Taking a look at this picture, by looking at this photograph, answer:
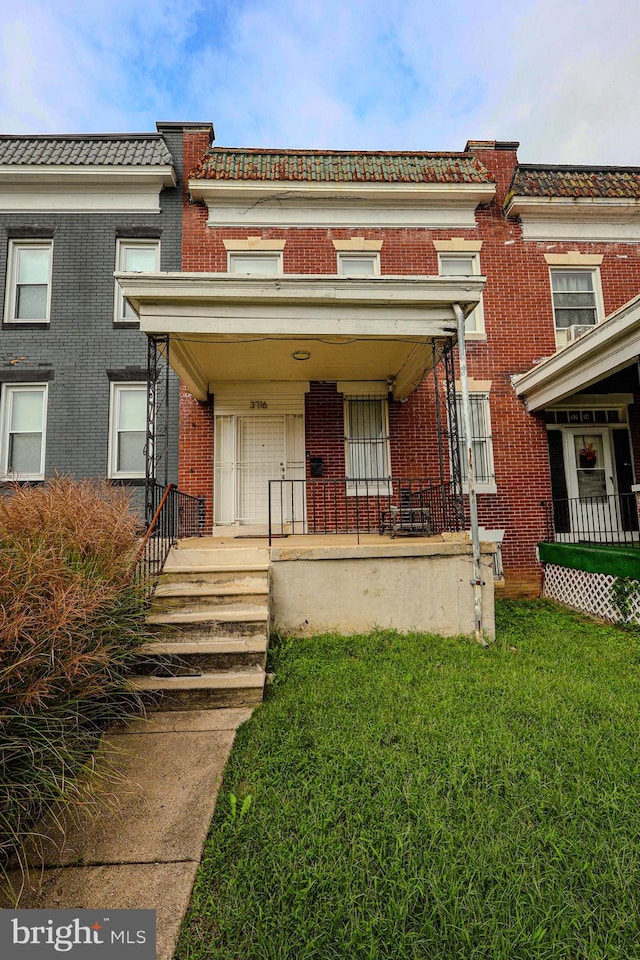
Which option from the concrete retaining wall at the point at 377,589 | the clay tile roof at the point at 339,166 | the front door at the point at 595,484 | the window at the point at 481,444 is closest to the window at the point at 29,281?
the clay tile roof at the point at 339,166

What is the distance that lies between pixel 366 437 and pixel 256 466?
2.31 metres

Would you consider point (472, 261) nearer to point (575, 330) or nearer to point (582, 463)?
point (575, 330)

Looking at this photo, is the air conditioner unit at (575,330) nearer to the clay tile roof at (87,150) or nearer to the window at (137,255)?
the window at (137,255)

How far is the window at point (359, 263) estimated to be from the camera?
10008 mm

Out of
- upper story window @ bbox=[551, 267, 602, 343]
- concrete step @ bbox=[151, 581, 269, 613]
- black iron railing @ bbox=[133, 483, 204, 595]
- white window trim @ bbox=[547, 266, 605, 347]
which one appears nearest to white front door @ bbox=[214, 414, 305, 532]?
black iron railing @ bbox=[133, 483, 204, 595]

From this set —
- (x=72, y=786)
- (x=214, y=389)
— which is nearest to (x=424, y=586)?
(x=72, y=786)

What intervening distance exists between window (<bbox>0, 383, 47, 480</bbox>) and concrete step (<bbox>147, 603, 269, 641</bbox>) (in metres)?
6.33

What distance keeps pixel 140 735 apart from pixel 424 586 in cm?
370

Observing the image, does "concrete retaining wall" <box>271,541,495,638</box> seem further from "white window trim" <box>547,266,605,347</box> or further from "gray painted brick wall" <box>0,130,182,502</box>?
"white window trim" <box>547,266,605,347</box>

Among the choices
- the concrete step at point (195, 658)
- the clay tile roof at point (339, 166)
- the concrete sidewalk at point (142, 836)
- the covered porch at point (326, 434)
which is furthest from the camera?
the clay tile roof at point (339, 166)

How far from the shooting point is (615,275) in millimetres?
10305

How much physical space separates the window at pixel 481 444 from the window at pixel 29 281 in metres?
8.98

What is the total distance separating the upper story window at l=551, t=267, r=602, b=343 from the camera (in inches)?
404

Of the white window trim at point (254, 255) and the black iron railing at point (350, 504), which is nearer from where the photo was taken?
the black iron railing at point (350, 504)
